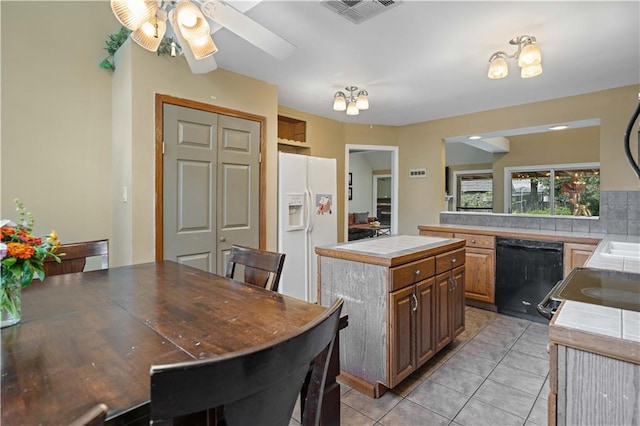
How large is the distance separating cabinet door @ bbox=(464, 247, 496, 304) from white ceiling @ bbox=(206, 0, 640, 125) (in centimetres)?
175

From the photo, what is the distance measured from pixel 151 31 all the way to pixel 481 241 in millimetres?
3458

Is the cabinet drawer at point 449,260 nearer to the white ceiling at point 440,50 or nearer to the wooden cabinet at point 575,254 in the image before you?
the wooden cabinet at point 575,254

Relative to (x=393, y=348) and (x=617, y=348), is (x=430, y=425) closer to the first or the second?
(x=393, y=348)

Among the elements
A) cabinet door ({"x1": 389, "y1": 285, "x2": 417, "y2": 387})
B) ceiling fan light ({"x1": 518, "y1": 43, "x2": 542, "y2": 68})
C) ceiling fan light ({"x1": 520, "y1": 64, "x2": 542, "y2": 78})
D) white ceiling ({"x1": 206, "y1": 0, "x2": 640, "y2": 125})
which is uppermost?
white ceiling ({"x1": 206, "y1": 0, "x2": 640, "y2": 125})

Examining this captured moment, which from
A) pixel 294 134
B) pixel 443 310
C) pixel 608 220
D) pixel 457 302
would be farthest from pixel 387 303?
pixel 294 134

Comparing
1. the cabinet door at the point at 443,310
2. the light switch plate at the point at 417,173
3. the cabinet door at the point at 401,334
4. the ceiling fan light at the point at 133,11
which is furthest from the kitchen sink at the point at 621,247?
the ceiling fan light at the point at 133,11

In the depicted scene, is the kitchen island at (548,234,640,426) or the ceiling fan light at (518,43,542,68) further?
the ceiling fan light at (518,43,542,68)

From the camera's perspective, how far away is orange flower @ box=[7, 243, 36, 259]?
997 millimetres

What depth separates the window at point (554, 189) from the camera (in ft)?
20.3

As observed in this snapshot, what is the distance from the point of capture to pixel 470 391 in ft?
6.66

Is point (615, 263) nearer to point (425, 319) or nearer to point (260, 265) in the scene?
point (425, 319)

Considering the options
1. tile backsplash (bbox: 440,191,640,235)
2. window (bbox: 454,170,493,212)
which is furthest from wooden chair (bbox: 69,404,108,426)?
window (bbox: 454,170,493,212)

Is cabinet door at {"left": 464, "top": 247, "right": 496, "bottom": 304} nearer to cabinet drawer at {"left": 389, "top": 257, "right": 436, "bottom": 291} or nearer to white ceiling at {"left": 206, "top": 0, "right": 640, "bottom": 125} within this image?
cabinet drawer at {"left": 389, "top": 257, "right": 436, "bottom": 291}

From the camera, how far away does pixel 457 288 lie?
2520 millimetres
